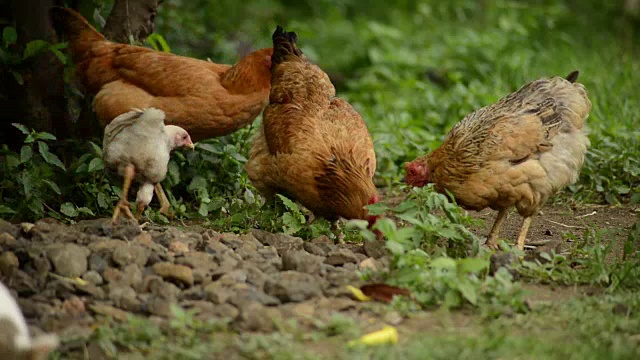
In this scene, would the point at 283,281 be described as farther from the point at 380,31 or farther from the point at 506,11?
the point at 506,11

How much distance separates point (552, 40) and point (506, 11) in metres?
1.29

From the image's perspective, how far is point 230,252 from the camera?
4801mm

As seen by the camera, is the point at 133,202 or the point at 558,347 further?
the point at 133,202

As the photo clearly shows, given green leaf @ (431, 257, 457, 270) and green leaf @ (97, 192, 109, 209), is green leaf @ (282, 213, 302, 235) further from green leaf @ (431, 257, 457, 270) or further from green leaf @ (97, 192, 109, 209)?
green leaf @ (431, 257, 457, 270)

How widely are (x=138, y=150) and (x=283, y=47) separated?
1741 millimetres

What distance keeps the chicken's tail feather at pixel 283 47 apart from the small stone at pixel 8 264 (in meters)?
2.90

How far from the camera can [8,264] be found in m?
4.27

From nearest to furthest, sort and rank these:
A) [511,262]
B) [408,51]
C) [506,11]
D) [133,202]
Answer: [511,262] < [133,202] < [408,51] < [506,11]

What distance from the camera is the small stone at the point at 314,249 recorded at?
5.04 m

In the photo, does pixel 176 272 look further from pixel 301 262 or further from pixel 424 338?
pixel 424 338

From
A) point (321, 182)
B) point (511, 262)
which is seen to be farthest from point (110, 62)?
point (511, 262)

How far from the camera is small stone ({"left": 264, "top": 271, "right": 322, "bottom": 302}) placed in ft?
13.8

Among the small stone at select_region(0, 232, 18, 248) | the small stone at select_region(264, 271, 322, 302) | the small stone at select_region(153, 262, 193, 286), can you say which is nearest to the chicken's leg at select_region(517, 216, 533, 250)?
the small stone at select_region(264, 271, 322, 302)

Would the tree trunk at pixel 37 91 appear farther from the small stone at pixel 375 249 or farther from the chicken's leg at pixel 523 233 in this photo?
the chicken's leg at pixel 523 233
